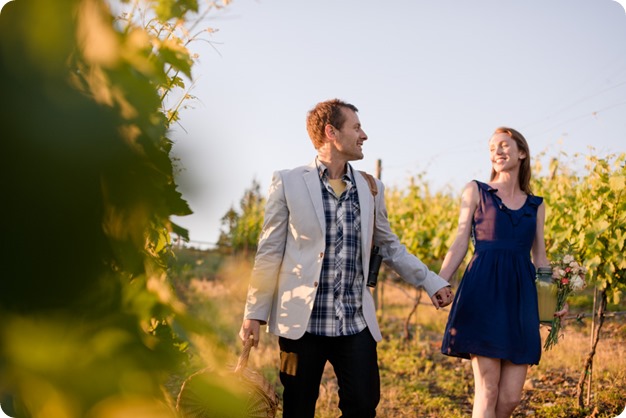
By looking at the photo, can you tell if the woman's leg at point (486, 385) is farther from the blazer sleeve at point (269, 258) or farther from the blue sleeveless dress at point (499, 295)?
the blazer sleeve at point (269, 258)

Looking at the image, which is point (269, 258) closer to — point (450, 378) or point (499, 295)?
point (499, 295)

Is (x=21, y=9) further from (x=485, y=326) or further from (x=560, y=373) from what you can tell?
(x=560, y=373)

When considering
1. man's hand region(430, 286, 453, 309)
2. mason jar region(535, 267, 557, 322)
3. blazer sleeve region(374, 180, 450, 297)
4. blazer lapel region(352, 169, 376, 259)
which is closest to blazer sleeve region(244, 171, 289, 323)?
blazer lapel region(352, 169, 376, 259)

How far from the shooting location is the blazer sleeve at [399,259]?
3.21 metres

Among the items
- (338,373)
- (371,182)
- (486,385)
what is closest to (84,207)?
(338,373)

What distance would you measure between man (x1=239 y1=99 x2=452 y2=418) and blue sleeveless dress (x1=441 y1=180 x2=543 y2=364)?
1.90ft

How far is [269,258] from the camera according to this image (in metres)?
2.94

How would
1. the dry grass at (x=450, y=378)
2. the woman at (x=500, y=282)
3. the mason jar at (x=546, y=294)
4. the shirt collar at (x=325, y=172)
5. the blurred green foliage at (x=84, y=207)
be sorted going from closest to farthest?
the blurred green foliage at (x=84, y=207) < the shirt collar at (x=325, y=172) < the woman at (x=500, y=282) < the mason jar at (x=546, y=294) < the dry grass at (x=450, y=378)

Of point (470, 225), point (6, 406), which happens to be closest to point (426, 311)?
point (470, 225)

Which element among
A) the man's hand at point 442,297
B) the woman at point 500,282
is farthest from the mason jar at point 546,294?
the man's hand at point 442,297

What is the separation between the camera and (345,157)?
3.17 m

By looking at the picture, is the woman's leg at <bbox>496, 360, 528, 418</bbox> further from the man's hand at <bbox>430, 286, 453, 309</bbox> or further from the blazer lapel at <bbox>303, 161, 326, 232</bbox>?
the blazer lapel at <bbox>303, 161, 326, 232</bbox>

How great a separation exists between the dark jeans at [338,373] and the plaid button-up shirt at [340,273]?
7 cm

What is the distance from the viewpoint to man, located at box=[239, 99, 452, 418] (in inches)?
113
